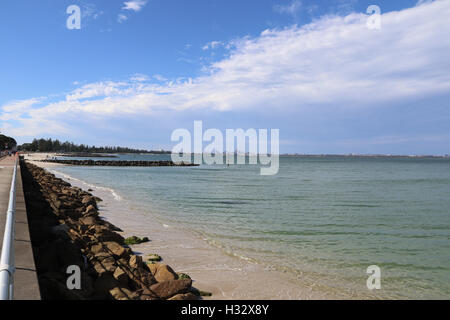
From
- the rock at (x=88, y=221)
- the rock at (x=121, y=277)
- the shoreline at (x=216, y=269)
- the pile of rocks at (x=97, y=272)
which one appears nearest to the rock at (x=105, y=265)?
the pile of rocks at (x=97, y=272)

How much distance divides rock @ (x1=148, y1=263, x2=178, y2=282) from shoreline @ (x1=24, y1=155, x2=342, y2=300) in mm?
739

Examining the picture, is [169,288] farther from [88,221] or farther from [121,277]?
[88,221]

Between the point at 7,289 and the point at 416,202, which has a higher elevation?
the point at 7,289

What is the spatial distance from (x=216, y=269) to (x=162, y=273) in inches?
78.3

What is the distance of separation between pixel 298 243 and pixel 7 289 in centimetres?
1013

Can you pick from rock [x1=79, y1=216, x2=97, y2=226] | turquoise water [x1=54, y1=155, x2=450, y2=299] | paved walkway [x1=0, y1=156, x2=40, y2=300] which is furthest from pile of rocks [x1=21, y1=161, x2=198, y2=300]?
turquoise water [x1=54, y1=155, x2=450, y2=299]

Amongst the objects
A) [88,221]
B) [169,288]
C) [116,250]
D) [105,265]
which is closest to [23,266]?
[105,265]

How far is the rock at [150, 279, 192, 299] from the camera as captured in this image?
6055mm

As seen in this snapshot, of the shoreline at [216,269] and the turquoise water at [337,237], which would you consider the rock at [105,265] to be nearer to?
the shoreline at [216,269]

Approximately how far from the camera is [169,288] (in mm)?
6180

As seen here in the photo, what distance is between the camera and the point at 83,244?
861cm

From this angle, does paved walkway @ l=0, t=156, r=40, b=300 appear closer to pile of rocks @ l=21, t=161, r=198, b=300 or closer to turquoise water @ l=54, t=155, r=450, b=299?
pile of rocks @ l=21, t=161, r=198, b=300
